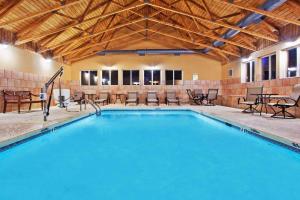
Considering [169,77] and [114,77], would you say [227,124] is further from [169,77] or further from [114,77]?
[114,77]

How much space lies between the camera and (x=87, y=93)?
518 inches

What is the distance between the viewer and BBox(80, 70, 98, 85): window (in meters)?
13.6

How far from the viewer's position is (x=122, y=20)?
35.4 feet

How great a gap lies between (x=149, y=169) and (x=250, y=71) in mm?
9240

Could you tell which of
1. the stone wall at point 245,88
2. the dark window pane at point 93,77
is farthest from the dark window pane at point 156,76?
the stone wall at point 245,88

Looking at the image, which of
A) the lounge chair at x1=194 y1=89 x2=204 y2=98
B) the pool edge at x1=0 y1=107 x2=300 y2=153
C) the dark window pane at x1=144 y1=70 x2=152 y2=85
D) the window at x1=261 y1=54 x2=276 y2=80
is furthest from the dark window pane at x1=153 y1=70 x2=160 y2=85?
the pool edge at x1=0 y1=107 x2=300 y2=153

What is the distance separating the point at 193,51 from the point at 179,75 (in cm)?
168

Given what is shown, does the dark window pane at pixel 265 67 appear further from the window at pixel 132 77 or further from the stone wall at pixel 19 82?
the stone wall at pixel 19 82

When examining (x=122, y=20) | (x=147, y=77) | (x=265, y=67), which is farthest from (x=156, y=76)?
(x=265, y=67)

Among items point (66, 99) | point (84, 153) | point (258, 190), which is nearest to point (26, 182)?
point (84, 153)

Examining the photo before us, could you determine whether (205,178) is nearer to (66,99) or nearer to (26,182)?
(26,182)

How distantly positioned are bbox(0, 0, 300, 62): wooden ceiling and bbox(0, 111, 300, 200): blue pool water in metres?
4.30

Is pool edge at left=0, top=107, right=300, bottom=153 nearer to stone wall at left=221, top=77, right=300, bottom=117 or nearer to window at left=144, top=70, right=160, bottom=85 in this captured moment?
stone wall at left=221, top=77, right=300, bottom=117

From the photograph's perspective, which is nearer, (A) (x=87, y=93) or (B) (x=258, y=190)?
(B) (x=258, y=190)
